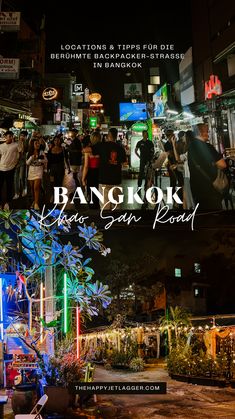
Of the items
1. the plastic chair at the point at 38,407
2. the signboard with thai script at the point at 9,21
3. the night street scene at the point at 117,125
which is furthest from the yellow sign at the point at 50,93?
the plastic chair at the point at 38,407

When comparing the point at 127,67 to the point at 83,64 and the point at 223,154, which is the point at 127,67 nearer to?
the point at 83,64

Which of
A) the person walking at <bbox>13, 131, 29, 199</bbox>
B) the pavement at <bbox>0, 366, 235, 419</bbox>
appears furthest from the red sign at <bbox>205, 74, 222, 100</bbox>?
the pavement at <bbox>0, 366, 235, 419</bbox>

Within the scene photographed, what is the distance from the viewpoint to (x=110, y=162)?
8.07 m

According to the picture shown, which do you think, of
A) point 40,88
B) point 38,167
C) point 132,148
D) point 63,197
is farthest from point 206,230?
point 40,88

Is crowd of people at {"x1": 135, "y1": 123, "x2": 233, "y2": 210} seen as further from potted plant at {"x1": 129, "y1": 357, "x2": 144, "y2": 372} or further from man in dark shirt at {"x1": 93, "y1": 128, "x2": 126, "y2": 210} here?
potted plant at {"x1": 129, "y1": 357, "x2": 144, "y2": 372}

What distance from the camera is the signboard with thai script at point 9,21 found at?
25.9ft

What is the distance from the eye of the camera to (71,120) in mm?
8750

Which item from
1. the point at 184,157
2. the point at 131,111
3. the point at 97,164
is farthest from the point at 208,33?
the point at 97,164

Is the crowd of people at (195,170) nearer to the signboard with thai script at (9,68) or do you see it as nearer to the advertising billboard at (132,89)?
the advertising billboard at (132,89)

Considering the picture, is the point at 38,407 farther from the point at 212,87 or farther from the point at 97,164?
the point at 212,87

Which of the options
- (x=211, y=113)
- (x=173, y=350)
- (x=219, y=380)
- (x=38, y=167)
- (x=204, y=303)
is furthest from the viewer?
(x=204, y=303)

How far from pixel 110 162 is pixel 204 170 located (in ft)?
5.54

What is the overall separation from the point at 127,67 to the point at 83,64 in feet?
2.62

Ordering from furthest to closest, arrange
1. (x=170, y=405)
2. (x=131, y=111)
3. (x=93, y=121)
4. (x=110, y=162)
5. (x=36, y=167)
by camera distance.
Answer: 1. (x=93, y=121)
2. (x=131, y=111)
3. (x=110, y=162)
4. (x=36, y=167)
5. (x=170, y=405)
